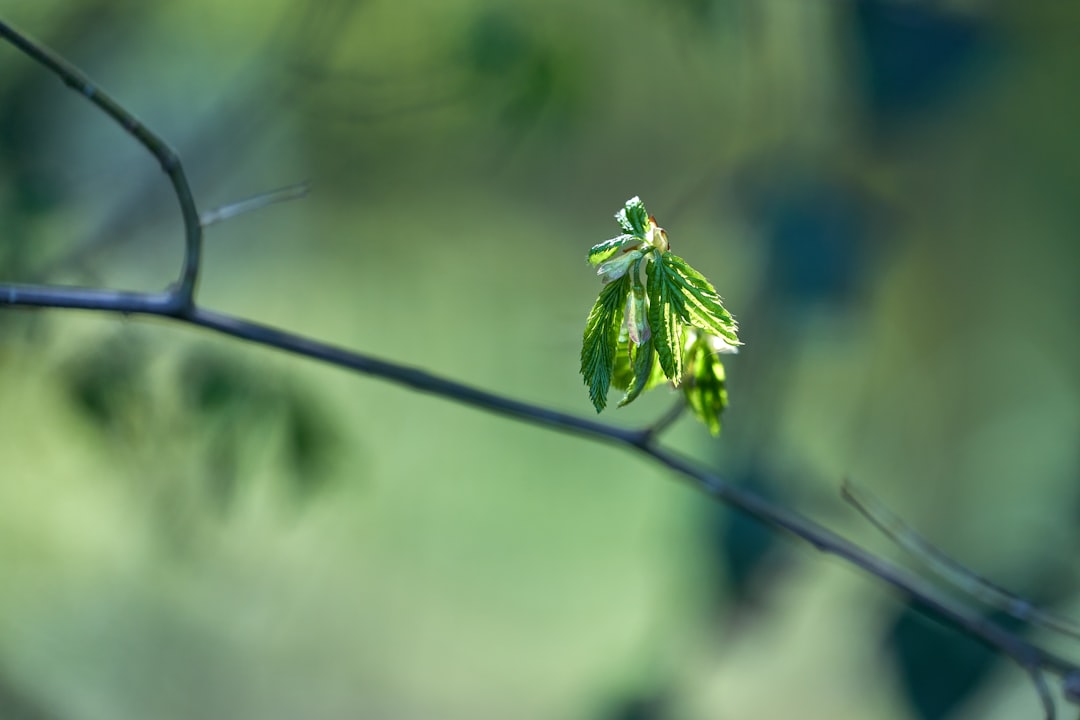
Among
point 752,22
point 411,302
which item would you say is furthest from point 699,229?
point 411,302

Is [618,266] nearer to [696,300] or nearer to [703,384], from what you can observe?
[696,300]

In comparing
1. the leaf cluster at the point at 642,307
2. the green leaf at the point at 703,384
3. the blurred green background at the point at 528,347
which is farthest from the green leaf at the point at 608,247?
the blurred green background at the point at 528,347

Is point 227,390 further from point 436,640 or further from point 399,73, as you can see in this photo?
point 436,640

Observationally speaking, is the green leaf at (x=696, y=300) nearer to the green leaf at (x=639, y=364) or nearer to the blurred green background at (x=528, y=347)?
the green leaf at (x=639, y=364)

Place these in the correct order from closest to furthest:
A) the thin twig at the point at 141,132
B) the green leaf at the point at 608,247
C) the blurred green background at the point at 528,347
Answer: the green leaf at the point at 608,247 → the thin twig at the point at 141,132 → the blurred green background at the point at 528,347

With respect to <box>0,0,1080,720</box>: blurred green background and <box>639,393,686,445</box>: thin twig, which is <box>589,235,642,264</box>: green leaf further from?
<box>0,0,1080,720</box>: blurred green background

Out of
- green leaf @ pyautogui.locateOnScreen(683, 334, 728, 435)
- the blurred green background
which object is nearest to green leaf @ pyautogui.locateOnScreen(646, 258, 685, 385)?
green leaf @ pyautogui.locateOnScreen(683, 334, 728, 435)

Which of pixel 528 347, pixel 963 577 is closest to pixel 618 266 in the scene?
pixel 963 577
